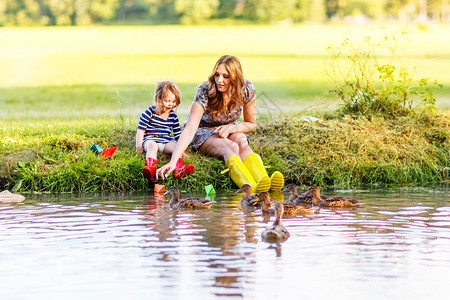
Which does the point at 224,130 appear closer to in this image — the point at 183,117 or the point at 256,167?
the point at 256,167

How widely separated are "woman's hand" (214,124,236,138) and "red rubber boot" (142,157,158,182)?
3.42ft

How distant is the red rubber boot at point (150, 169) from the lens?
10.4m

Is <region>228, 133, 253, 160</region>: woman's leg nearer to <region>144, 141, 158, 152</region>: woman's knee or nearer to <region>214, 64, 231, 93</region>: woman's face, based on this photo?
<region>214, 64, 231, 93</region>: woman's face

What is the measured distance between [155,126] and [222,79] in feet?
4.56

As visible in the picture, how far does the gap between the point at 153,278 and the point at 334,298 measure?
1.37 m

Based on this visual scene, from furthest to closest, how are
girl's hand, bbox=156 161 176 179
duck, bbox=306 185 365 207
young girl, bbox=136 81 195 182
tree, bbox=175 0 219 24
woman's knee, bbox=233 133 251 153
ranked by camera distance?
tree, bbox=175 0 219 24 → young girl, bbox=136 81 195 182 → woman's knee, bbox=233 133 251 153 → girl's hand, bbox=156 161 176 179 → duck, bbox=306 185 365 207

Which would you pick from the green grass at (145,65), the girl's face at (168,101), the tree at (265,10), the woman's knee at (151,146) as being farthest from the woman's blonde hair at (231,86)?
the tree at (265,10)

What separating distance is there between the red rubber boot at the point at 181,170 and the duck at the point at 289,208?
170 cm

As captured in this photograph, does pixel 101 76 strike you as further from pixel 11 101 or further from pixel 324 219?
pixel 324 219

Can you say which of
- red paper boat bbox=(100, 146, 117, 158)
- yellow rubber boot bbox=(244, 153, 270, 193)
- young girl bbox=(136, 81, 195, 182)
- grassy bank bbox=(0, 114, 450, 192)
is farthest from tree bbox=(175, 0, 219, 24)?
yellow rubber boot bbox=(244, 153, 270, 193)

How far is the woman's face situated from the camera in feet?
34.2

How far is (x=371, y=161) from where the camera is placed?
11.7 meters

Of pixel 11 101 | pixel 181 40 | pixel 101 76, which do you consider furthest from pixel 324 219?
pixel 181 40

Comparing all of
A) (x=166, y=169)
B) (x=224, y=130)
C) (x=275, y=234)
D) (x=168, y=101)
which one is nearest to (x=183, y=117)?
(x=168, y=101)
